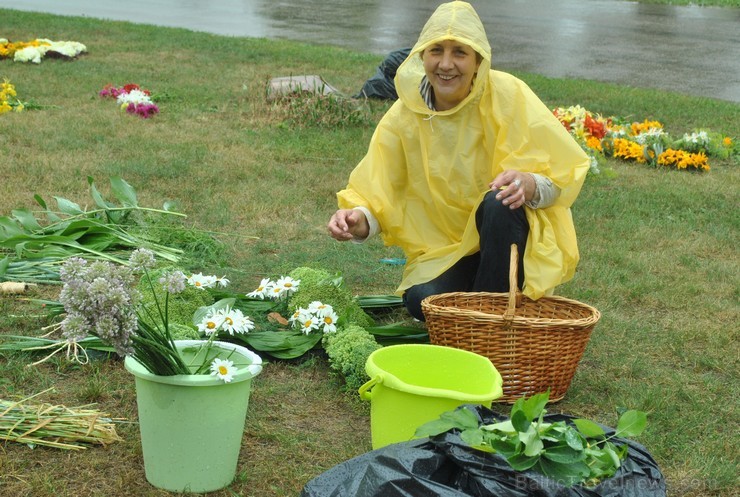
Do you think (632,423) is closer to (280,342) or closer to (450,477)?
(450,477)

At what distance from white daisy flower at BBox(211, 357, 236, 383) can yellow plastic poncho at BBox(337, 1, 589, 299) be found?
1219 mm

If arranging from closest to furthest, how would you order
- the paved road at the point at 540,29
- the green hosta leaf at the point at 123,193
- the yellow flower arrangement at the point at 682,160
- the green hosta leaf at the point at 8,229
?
the green hosta leaf at the point at 8,229, the green hosta leaf at the point at 123,193, the yellow flower arrangement at the point at 682,160, the paved road at the point at 540,29

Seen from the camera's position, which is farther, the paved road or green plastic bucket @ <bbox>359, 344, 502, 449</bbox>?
the paved road

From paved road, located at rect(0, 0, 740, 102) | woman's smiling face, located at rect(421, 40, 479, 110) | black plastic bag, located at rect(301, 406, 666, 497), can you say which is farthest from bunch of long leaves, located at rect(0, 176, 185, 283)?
paved road, located at rect(0, 0, 740, 102)

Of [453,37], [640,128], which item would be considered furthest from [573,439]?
[640,128]

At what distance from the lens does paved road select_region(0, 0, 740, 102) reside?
37.7 feet

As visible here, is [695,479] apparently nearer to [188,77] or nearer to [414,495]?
[414,495]

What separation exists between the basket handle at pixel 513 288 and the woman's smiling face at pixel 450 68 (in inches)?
23.1

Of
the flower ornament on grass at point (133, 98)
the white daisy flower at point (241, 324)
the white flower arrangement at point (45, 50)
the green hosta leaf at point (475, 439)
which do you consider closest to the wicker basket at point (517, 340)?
the white daisy flower at point (241, 324)

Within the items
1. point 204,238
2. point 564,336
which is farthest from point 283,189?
point 564,336

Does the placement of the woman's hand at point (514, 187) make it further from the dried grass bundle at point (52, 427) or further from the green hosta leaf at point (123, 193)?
the green hosta leaf at point (123, 193)

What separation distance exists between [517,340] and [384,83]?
5.46 metres

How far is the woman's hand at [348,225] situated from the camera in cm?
329

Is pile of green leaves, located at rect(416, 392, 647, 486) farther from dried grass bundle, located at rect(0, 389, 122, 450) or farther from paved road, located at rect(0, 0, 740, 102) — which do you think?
paved road, located at rect(0, 0, 740, 102)
